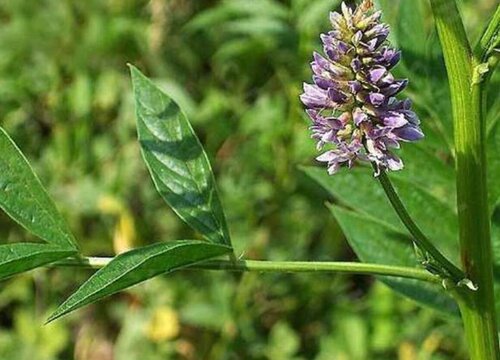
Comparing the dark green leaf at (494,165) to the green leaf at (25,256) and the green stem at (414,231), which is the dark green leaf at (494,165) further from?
the green leaf at (25,256)

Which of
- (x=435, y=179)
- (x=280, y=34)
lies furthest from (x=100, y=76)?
(x=435, y=179)

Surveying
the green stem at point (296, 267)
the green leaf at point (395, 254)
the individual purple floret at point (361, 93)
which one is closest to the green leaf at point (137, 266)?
the green stem at point (296, 267)

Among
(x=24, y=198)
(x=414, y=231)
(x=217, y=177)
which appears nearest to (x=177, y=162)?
(x=24, y=198)

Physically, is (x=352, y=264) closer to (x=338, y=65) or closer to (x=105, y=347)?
(x=338, y=65)

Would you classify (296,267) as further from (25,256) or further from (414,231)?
(25,256)

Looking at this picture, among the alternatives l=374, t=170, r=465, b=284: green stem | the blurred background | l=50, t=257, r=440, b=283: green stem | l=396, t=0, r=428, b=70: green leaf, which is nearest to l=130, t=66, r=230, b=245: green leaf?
l=50, t=257, r=440, b=283: green stem

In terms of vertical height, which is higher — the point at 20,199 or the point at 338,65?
the point at 338,65
